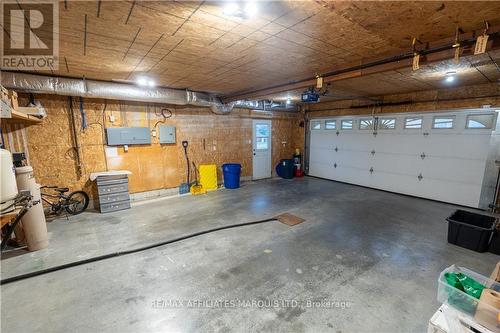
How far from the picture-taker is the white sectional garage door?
185 inches

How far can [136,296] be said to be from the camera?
2240 mm

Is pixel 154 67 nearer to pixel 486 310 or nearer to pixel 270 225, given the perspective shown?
pixel 270 225

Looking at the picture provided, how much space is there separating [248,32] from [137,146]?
4186 millimetres

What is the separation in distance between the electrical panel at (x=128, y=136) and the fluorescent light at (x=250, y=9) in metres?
4.21

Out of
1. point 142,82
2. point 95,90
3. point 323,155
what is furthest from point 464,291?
point 323,155

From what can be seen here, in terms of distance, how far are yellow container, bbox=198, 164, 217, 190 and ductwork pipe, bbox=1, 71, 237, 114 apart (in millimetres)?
1745

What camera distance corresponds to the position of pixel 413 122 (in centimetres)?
557

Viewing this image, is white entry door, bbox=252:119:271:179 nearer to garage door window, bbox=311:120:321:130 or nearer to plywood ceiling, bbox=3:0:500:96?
garage door window, bbox=311:120:321:130

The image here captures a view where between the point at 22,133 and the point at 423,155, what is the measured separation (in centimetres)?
868

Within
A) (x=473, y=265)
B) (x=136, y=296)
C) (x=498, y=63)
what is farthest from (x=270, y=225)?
(x=498, y=63)

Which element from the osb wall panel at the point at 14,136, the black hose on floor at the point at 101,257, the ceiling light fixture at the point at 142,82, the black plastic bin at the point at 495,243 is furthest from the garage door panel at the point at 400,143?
the osb wall panel at the point at 14,136

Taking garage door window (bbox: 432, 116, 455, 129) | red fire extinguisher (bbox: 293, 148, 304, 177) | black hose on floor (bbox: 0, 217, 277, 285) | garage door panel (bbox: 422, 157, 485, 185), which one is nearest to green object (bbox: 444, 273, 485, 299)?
black hose on floor (bbox: 0, 217, 277, 285)

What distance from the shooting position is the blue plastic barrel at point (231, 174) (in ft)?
21.0

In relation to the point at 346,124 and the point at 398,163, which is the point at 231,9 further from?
the point at 346,124
